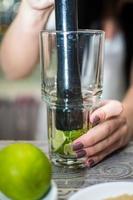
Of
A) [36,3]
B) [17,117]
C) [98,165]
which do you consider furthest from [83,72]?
[17,117]

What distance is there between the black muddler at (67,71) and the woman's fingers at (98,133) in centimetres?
2

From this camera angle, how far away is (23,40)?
1.07 metres

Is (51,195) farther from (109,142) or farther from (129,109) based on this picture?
(129,109)

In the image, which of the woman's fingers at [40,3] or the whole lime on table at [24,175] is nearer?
the whole lime on table at [24,175]

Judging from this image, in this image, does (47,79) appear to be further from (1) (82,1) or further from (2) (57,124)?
(1) (82,1)

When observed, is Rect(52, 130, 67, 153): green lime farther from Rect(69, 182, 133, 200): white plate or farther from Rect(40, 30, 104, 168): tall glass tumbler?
Rect(69, 182, 133, 200): white plate

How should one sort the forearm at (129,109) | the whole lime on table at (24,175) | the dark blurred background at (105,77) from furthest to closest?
the dark blurred background at (105,77) → the forearm at (129,109) → the whole lime on table at (24,175)

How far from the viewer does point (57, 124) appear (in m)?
0.76

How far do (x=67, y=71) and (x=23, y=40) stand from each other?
1.17ft

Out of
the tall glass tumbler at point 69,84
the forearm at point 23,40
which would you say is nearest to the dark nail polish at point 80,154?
the tall glass tumbler at point 69,84

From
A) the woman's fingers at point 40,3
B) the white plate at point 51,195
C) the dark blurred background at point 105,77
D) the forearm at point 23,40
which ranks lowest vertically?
the dark blurred background at point 105,77

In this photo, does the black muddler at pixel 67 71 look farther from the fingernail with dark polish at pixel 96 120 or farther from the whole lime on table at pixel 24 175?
the whole lime on table at pixel 24 175

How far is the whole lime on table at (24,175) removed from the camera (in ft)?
1.82

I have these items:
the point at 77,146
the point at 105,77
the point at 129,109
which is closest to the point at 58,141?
the point at 77,146
